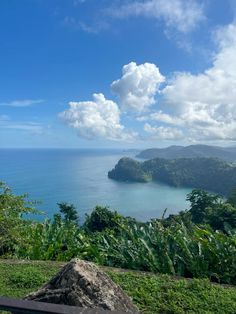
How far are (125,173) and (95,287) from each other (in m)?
118

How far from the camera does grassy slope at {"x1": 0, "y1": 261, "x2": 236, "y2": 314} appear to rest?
3.57m

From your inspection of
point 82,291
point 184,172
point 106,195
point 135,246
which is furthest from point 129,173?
point 82,291

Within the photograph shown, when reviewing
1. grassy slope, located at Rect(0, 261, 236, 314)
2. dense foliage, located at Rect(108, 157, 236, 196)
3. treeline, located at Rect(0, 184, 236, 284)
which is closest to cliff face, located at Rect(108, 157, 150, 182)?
dense foliage, located at Rect(108, 157, 236, 196)

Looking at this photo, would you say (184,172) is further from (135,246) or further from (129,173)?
(135,246)

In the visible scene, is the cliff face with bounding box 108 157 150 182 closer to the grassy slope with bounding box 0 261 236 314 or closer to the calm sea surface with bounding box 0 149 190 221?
the calm sea surface with bounding box 0 149 190 221

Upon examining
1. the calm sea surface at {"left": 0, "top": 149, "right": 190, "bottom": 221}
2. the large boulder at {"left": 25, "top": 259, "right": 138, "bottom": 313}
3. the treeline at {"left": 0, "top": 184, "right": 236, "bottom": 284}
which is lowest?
the calm sea surface at {"left": 0, "top": 149, "right": 190, "bottom": 221}

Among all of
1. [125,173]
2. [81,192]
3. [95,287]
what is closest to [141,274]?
[95,287]

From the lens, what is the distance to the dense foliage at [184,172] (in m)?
102

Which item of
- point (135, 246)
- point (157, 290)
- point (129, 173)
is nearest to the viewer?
point (157, 290)

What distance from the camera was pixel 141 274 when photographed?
459 cm

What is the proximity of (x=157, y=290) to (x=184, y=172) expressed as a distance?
11521 centimetres

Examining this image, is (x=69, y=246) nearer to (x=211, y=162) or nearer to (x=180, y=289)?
(x=180, y=289)

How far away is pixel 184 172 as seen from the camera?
116938mm

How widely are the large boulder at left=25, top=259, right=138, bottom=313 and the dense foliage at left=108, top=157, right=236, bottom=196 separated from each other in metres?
97.8
